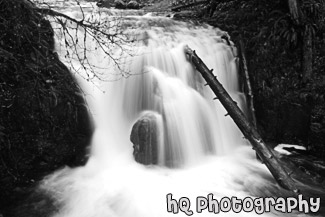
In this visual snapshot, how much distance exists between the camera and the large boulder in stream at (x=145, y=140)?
17.2 feet

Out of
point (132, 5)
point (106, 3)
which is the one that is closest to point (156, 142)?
point (132, 5)

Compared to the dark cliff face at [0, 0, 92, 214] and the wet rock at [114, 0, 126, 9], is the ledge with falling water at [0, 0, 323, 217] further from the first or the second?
the wet rock at [114, 0, 126, 9]

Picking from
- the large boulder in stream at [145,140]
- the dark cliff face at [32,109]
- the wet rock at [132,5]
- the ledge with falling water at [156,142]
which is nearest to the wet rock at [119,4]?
the wet rock at [132,5]

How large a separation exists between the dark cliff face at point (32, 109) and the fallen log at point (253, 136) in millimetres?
2465

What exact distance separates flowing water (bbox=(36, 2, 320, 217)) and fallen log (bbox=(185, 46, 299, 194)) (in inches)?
18.5

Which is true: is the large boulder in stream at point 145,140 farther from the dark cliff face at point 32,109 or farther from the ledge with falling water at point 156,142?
the dark cliff face at point 32,109

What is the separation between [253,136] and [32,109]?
3.63 m

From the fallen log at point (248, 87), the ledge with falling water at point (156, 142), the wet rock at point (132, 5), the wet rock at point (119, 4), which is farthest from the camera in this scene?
the wet rock at point (119, 4)

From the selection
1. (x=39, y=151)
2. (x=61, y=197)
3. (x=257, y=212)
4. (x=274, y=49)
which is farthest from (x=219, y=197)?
(x=274, y=49)

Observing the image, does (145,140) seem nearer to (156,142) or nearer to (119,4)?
(156,142)

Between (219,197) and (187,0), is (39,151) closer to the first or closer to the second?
(219,197)

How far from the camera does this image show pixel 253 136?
4844 millimetres

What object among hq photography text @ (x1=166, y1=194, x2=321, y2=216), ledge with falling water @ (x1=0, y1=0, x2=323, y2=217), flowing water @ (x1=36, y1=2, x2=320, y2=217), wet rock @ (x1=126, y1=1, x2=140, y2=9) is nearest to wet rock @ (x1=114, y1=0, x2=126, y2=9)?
wet rock @ (x1=126, y1=1, x2=140, y2=9)

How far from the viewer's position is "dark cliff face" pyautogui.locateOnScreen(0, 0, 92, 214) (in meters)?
4.08
